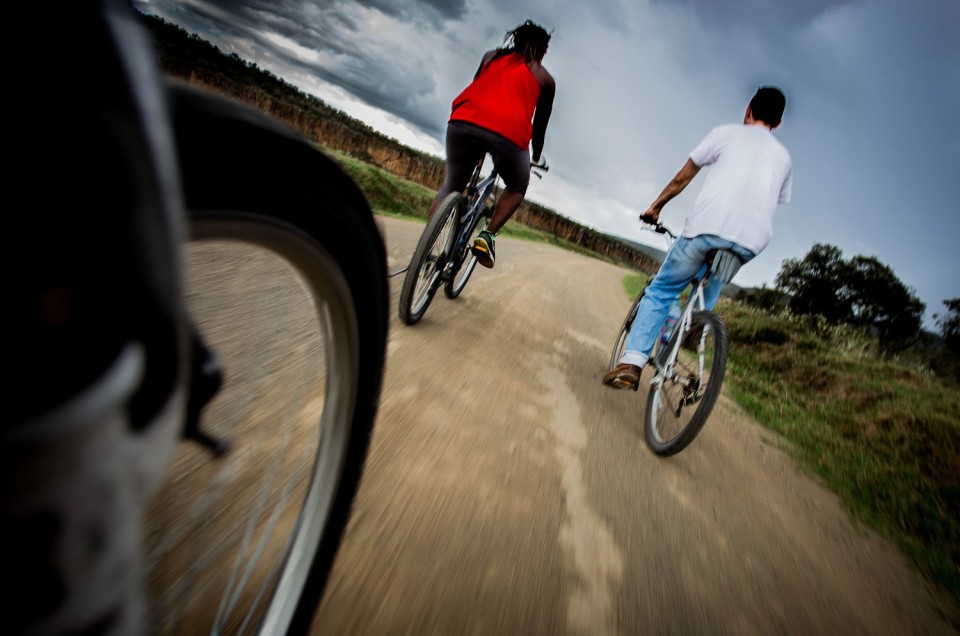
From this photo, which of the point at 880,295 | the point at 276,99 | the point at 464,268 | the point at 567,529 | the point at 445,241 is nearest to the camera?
the point at 567,529

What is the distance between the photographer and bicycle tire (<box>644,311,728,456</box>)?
7.69 feet

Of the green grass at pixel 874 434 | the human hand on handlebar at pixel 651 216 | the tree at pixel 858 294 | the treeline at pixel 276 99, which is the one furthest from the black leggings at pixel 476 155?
the tree at pixel 858 294

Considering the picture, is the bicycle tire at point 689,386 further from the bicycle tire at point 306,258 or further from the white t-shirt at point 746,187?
the bicycle tire at point 306,258

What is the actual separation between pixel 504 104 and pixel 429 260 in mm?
1104

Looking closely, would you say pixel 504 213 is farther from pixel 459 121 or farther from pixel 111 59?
pixel 111 59

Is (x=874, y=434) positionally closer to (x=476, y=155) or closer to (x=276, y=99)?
(x=476, y=155)

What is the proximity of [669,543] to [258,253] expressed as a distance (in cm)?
196

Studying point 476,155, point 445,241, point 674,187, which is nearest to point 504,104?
point 476,155

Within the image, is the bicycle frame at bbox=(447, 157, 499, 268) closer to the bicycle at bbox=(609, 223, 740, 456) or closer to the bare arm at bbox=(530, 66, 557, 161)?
the bare arm at bbox=(530, 66, 557, 161)

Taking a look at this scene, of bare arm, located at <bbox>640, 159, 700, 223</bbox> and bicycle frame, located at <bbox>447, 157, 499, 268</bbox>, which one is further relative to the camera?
bicycle frame, located at <bbox>447, 157, 499, 268</bbox>

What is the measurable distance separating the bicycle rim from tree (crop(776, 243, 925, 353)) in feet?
126

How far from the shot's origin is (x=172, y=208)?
0.39 meters

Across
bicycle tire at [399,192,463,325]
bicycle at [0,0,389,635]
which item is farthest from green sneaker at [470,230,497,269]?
bicycle at [0,0,389,635]

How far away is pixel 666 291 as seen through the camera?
3053mm
